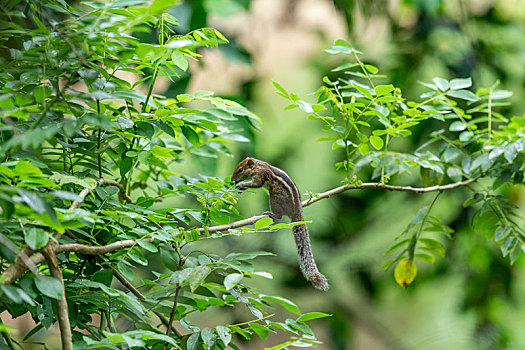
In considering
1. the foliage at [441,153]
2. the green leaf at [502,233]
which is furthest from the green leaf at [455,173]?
the green leaf at [502,233]

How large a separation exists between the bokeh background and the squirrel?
0.74m

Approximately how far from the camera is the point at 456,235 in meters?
2.39

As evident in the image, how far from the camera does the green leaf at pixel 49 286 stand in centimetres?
62

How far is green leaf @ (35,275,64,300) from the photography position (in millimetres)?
620

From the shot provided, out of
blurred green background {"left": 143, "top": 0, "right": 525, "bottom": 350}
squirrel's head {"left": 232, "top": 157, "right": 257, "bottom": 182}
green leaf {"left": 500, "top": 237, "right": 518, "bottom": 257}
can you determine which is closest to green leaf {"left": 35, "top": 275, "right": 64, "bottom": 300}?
squirrel's head {"left": 232, "top": 157, "right": 257, "bottom": 182}

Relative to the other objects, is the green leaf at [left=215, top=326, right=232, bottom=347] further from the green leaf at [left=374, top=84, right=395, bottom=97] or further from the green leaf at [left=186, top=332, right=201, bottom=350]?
the green leaf at [left=374, top=84, right=395, bottom=97]

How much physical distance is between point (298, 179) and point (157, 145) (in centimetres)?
173

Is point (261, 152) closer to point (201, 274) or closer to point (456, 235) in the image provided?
point (456, 235)

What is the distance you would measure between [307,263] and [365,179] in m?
1.22

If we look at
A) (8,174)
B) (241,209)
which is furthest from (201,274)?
(241,209)

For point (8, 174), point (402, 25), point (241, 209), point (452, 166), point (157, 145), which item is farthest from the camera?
point (402, 25)

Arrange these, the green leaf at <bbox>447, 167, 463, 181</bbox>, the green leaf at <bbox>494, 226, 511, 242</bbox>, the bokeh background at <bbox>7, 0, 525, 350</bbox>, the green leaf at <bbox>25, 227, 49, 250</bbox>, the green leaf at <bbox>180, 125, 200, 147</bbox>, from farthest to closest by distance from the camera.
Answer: the bokeh background at <bbox>7, 0, 525, 350</bbox> → the green leaf at <bbox>447, 167, 463, 181</bbox> → the green leaf at <bbox>494, 226, 511, 242</bbox> → the green leaf at <bbox>180, 125, 200, 147</bbox> → the green leaf at <bbox>25, 227, 49, 250</bbox>

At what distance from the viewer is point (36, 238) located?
586 millimetres

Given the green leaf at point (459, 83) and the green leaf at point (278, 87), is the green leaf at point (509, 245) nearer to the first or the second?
the green leaf at point (459, 83)
